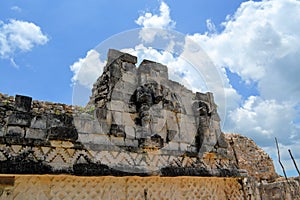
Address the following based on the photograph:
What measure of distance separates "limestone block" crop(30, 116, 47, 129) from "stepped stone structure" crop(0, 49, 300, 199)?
2cm

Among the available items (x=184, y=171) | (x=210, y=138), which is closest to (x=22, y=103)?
(x=184, y=171)

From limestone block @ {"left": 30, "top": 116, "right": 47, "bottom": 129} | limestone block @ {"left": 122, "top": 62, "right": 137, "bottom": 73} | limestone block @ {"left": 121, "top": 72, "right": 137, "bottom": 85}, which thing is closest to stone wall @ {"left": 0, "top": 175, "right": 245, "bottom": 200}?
limestone block @ {"left": 30, "top": 116, "right": 47, "bottom": 129}

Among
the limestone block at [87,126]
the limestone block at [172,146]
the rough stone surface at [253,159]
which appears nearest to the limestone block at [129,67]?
the limestone block at [87,126]

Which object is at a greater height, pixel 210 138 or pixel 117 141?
pixel 210 138

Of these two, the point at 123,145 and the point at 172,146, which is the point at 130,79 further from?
the point at 172,146

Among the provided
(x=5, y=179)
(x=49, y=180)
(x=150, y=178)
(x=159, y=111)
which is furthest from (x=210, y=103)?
(x=5, y=179)

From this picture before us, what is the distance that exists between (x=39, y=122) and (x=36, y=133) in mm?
194

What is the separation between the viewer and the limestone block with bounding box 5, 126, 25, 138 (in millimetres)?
3915

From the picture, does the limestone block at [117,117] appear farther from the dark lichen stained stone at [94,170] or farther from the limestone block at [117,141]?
the dark lichen stained stone at [94,170]

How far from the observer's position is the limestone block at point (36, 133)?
405 centimetres

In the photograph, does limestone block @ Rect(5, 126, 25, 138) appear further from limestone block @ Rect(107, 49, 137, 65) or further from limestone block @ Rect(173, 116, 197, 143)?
limestone block @ Rect(173, 116, 197, 143)

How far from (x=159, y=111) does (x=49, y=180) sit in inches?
107

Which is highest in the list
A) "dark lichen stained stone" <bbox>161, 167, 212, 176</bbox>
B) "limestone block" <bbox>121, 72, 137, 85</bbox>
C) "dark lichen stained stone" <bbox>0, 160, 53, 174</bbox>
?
"limestone block" <bbox>121, 72, 137, 85</bbox>

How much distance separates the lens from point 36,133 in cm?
411
